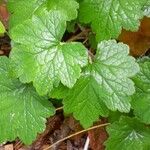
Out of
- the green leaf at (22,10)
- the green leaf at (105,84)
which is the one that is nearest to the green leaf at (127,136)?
the green leaf at (105,84)

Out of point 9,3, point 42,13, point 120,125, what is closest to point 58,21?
point 42,13

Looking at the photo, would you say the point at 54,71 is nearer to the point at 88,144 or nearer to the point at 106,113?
the point at 106,113

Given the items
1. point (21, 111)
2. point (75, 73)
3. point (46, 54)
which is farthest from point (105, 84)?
point (21, 111)

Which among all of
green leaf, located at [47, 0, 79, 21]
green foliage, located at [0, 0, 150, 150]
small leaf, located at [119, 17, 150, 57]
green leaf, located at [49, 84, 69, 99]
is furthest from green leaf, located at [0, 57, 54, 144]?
small leaf, located at [119, 17, 150, 57]

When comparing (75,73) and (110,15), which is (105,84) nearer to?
(75,73)

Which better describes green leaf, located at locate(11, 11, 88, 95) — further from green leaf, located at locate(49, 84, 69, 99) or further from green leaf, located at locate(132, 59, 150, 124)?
green leaf, located at locate(132, 59, 150, 124)

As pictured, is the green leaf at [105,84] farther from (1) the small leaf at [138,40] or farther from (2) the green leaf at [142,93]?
(1) the small leaf at [138,40]

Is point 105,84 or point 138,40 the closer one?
point 105,84
